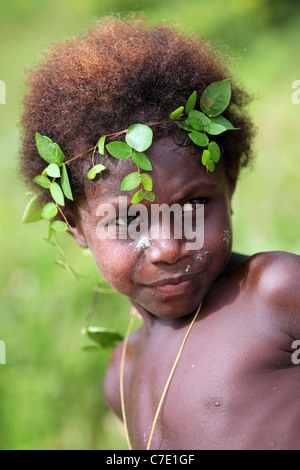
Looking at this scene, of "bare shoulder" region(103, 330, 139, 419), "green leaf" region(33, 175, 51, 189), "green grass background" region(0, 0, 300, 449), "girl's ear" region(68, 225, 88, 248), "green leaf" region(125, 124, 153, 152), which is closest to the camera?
"green leaf" region(125, 124, 153, 152)

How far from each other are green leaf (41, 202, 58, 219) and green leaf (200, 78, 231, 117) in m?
0.51

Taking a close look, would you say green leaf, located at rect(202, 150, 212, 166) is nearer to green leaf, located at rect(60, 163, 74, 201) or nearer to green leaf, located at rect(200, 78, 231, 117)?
green leaf, located at rect(200, 78, 231, 117)

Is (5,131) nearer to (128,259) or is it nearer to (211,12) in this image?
(211,12)

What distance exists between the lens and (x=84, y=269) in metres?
3.01

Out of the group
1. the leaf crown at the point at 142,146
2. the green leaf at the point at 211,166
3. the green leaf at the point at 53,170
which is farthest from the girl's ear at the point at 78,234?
the green leaf at the point at 211,166

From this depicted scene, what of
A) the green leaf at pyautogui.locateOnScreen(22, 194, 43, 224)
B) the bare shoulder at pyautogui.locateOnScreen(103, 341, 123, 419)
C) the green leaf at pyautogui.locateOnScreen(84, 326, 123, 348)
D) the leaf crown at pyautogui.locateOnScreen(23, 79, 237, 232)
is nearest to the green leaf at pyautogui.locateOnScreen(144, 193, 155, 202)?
the leaf crown at pyautogui.locateOnScreen(23, 79, 237, 232)

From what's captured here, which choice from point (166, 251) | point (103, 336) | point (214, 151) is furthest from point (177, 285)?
point (103, 336)

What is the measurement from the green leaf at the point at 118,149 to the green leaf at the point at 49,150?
0.60ft

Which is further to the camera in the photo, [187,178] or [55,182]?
[55,182]

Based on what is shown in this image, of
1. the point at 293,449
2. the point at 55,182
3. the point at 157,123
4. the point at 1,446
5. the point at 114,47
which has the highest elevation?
the point at 114,47

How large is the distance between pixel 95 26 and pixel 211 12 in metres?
3.15

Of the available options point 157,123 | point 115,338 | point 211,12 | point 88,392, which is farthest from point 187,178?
point 211,12

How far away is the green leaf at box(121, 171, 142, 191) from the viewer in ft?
4.96

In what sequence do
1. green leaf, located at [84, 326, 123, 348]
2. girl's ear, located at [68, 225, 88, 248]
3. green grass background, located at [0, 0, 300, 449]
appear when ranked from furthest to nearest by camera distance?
1. green grass background, located at [0, 0, 300, 449]
2. green leaf, located at [84, 326, 123, 348]
3. girl's ear, located at [68, 225, 88, 248]
